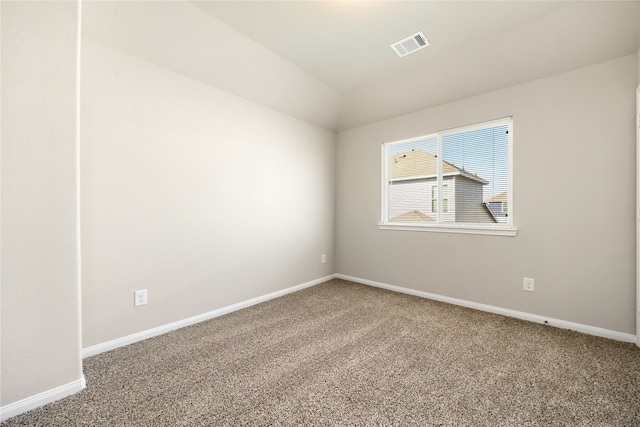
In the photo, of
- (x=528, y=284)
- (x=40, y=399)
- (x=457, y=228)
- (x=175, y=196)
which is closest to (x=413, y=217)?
(x=457, y=228)

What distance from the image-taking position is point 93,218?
195cm

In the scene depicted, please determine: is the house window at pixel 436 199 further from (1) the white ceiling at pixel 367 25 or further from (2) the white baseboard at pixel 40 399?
(2) the white baseboard at pixel 40 399

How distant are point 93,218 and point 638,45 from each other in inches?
166

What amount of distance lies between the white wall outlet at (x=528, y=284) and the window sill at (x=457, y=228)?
1.40ft

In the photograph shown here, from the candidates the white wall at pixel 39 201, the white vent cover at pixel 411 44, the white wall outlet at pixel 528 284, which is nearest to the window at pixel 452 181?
the white wall outlet at pixel 528 284

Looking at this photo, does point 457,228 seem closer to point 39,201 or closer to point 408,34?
point 408,34

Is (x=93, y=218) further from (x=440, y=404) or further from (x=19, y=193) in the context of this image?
(x=440, y=404)

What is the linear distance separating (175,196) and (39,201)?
100 centimetres

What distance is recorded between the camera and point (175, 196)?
238cm

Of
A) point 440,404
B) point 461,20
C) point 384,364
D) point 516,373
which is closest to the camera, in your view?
point 440,404

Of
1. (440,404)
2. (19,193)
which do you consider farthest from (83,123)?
(440,404)

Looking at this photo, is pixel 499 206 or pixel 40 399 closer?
pixel 40 399

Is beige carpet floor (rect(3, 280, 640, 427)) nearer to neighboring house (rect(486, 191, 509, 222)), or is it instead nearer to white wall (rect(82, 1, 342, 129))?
neighboring house (rect(486, 191, 509, 222))

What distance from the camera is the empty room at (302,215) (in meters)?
1.39
